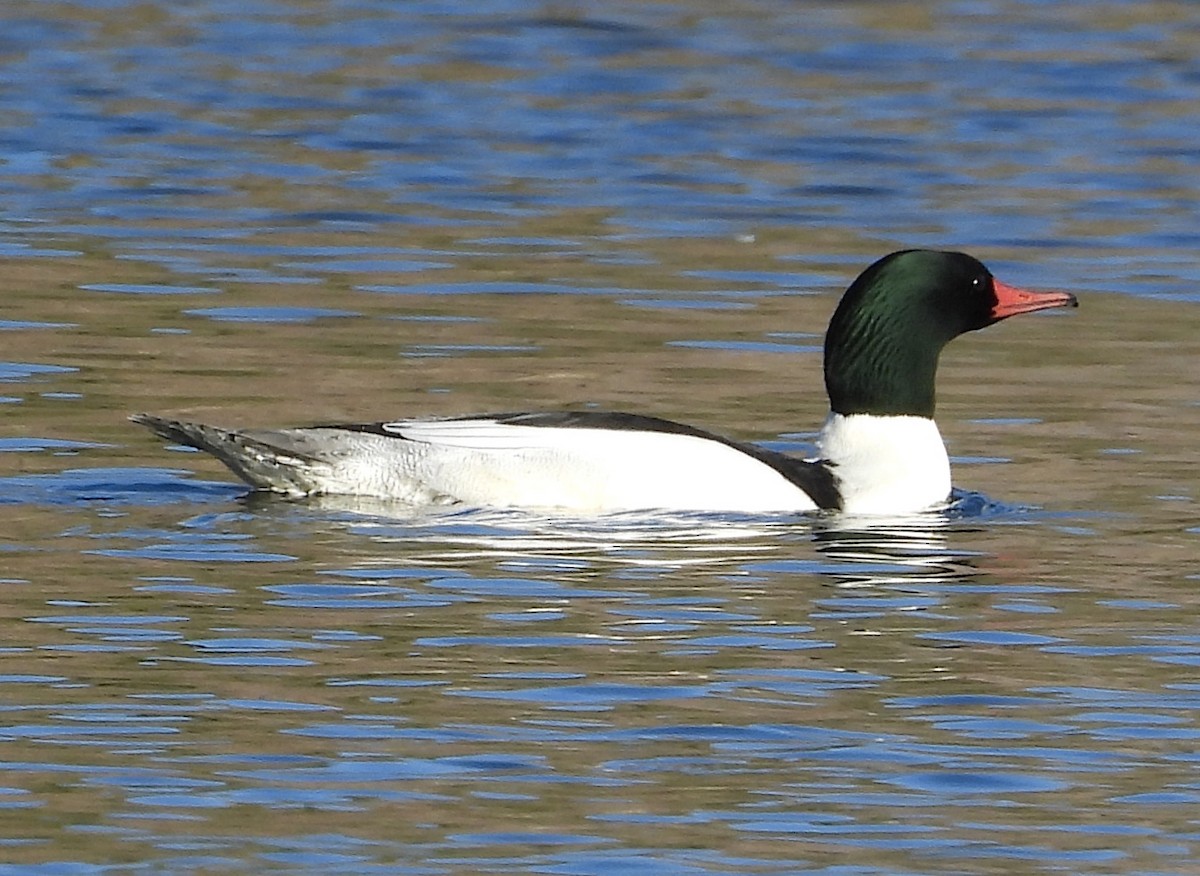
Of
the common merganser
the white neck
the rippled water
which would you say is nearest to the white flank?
the common merganser

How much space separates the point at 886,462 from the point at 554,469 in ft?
4.22

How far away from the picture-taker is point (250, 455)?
10812mm

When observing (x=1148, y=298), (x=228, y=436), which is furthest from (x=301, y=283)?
(x=228, y=436)

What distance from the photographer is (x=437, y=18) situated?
2745 cm

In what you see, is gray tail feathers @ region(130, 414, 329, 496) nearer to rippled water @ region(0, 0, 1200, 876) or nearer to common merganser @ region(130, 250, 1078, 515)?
common merganser @ region(130, 250, 1078, 515)

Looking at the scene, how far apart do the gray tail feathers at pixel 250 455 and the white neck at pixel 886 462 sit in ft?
6.12

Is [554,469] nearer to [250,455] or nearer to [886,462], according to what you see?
[250,455]

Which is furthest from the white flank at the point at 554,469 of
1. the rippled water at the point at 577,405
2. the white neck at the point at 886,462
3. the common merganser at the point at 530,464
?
the white neck at the point at 886,462

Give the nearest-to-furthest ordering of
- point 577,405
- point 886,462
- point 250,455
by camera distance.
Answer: point 250,455 < point 886,462 < point 577,405

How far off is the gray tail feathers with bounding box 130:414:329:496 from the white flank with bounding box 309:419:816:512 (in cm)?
10

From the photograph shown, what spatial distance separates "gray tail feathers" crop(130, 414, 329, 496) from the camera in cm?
1061

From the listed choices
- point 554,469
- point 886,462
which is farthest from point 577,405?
point 554,469

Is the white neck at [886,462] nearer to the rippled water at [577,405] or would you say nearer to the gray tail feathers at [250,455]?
the rippled water at [577,405]

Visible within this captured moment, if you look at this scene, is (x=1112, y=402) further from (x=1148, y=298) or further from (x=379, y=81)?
(x=379, y=81)
